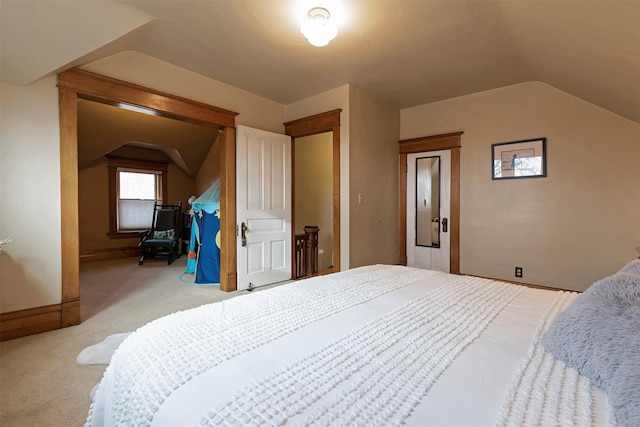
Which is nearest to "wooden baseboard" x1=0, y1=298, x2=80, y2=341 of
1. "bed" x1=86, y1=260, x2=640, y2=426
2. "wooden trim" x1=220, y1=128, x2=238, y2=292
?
"wooden trim" x1=220, y1=128, x2=238, y2=292

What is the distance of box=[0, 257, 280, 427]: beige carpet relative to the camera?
1463mm

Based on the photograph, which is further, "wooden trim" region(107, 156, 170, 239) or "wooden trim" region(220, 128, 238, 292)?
"wooden trim" region(107, 156, 170, 239)

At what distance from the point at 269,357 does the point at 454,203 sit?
3.76 m

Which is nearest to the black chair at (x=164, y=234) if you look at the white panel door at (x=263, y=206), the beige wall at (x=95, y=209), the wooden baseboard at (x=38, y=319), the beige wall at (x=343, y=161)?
the beige wall at (x=95, y=209)

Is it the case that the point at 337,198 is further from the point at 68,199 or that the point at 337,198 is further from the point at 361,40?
the point at 68,199

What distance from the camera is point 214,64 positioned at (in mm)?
2969

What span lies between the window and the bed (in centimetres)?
616

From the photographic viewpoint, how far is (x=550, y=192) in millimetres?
3248

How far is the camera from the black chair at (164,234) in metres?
5.48

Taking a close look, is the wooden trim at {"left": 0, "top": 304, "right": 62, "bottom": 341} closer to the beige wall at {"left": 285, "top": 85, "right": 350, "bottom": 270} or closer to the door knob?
the door knob

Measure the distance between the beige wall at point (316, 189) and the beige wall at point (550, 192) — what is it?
206 cm

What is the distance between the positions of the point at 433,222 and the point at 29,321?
14.5ft

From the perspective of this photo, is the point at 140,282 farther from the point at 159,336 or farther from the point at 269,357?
the point at 269,357

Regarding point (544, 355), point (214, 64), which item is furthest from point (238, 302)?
point (214, 64)
